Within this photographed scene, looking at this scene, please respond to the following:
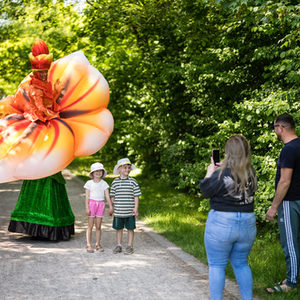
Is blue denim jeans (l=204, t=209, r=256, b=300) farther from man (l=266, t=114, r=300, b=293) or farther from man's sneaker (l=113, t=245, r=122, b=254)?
man's sneaker (l=113, t=245, r=122, b=254)

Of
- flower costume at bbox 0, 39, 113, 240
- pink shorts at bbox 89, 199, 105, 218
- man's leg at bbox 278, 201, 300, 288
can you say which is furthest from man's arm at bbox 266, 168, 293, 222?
pink shorts at bbox 89, 199, 105, 218

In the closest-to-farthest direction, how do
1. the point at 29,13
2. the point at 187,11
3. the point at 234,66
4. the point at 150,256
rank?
the point at 150,256, the point at 234,66, the point at 187,11, the point at 29,13

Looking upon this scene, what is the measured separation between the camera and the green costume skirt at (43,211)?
7129 millimetres

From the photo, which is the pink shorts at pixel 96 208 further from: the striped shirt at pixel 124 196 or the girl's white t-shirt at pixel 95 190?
the striped shirt at pixel 124 196

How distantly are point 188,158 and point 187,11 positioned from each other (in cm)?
375

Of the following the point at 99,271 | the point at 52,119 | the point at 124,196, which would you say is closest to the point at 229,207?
the point at 99,271

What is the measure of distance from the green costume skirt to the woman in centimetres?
363

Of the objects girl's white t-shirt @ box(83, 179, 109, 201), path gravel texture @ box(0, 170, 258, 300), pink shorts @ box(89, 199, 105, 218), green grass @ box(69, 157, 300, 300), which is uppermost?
girl's white t-shirt @ box(83, 179, 109, 201)

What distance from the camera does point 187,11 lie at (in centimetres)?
1067

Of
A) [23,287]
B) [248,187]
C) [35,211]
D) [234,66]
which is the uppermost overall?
[234,66]

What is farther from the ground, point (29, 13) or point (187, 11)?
point (29, 13)

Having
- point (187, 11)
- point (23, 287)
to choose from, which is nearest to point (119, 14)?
point (187, 11)

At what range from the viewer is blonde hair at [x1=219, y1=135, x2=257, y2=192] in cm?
400

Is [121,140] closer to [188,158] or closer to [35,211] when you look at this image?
[188,158]
